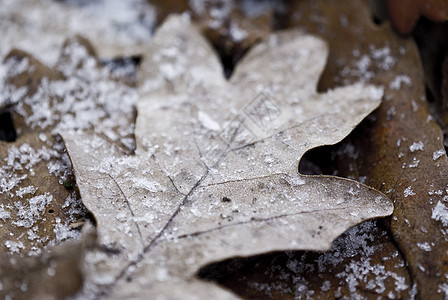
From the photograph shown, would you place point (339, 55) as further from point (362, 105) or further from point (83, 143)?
point (83, 143)

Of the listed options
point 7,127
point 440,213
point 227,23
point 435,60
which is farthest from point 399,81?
point 7,127

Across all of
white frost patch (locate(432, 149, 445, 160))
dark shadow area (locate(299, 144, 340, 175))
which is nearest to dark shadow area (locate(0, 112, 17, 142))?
dark shadow area (locate(299, 144, 340, 175))

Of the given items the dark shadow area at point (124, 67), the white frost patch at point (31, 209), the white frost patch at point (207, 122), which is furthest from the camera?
the dark shadow area at point (124, 67)

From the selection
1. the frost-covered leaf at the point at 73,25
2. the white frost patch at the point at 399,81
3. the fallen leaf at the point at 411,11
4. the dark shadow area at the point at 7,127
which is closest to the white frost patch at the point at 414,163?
the white frost patch at the point at 399,81

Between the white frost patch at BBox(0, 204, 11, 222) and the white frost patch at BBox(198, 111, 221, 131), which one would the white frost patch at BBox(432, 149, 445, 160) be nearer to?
the white frost patch at BBox(198, 111, 221, 131)

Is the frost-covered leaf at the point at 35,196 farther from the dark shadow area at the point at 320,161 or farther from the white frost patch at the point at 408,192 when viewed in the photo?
the white frost patch at the point at 408,192
